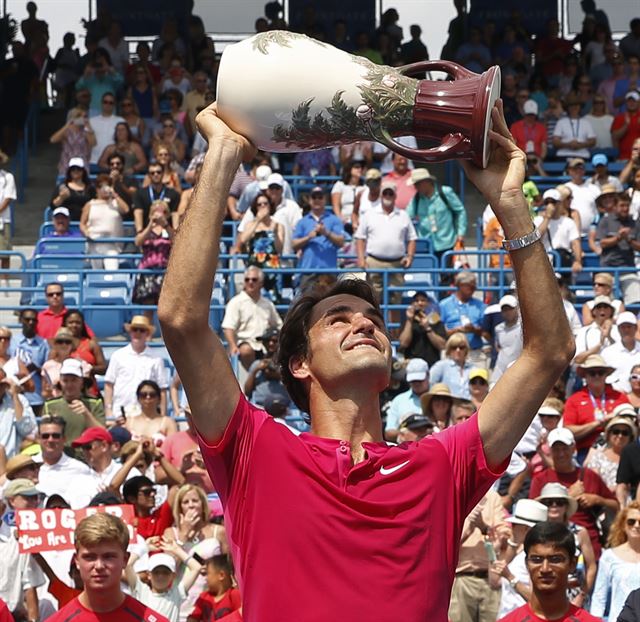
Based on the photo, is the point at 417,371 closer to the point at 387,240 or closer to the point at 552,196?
the point at 387,240

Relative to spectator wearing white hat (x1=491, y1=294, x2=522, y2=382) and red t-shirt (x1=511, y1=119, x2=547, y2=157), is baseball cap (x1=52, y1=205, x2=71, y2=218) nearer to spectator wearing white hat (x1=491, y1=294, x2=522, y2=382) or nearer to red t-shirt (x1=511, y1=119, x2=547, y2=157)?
spectator wearing white hat (x1=491, y1=294, x2=522, y2=382)

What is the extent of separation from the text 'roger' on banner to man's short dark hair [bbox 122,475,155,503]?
1.11m

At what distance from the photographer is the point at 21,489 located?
855cm

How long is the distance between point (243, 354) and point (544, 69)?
916 centimetres

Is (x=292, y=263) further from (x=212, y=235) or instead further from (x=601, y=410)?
(x=212, y=235)

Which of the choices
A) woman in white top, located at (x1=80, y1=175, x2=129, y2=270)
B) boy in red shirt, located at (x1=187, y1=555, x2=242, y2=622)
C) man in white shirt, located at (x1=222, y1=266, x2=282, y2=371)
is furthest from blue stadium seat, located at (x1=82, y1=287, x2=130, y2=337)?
boy in red shirt, located at (x1=187, y1=555, x2=242, y2=622)

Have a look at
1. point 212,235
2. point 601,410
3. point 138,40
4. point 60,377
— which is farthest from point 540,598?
point 138,40

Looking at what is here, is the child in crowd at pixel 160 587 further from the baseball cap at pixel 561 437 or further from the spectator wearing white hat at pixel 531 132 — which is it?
the spectator wearing white hat at pixel 531 132

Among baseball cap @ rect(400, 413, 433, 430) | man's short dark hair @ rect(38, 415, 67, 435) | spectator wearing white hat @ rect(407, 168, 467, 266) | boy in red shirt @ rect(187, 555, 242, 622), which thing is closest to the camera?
boy in red shirt @ rect(187, 555, 242, 622)

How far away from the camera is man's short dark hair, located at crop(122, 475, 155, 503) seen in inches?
352

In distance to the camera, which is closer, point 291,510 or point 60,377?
point 291,510

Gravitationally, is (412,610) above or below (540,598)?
above

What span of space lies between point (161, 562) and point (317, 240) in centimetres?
587

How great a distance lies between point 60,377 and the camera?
36.1 ft
